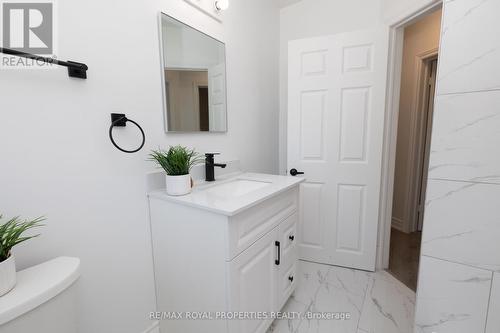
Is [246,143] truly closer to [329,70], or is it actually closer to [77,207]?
[329,70]

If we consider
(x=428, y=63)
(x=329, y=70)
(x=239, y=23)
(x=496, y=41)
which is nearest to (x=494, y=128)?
(x=496, y=41)

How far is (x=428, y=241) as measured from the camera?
104 cm

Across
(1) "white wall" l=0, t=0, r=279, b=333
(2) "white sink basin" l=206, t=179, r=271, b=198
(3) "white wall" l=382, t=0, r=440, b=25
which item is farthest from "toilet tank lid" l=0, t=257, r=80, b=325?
(3) "white wall" l=382, t=0, r=440, b=25

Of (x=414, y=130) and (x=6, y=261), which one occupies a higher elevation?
(x=414, y=130)

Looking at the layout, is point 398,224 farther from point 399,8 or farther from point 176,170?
point 176,170

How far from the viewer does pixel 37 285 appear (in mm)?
688

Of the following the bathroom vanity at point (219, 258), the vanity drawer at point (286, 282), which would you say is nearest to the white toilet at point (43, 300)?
the bathroom vanity at point (219, 258)

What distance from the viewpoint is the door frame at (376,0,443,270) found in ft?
5.67

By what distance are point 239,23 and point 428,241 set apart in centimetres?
192

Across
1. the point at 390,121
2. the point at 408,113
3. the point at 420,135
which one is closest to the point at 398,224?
the point at 420,135

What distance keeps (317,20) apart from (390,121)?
3.73 ft

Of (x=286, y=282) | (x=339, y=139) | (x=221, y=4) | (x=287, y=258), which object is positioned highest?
(x=221, y=4)

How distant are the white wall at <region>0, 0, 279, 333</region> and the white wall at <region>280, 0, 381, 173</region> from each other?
1.14 meters

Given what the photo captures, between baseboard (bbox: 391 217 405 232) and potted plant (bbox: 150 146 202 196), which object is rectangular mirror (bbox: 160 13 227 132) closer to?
potted plant (bbox: 150 146 202 196)
